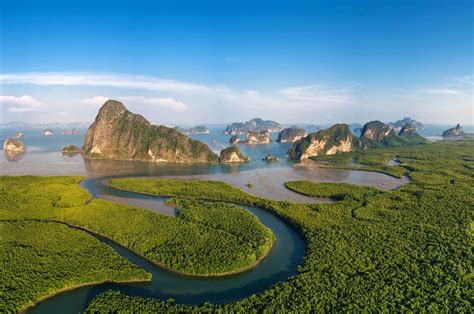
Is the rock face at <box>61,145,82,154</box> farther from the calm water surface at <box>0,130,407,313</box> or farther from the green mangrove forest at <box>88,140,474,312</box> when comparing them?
the green mangrove forest at <box>88,140,474,312</box>

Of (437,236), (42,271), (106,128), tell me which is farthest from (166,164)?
(437,236)

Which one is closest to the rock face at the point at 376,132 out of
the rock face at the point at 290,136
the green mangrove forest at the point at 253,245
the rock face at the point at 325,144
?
the rock face at the point at 325,144

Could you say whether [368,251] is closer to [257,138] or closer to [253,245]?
[253,245]

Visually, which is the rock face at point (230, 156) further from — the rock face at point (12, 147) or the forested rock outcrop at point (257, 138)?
the rock face at point (12, 147)

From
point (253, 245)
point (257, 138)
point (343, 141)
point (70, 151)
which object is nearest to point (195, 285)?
point (253, 245)

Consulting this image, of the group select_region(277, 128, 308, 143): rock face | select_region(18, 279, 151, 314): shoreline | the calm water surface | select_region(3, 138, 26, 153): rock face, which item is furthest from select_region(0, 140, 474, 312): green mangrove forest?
select_region(277, 128, 308, 143): rock face
